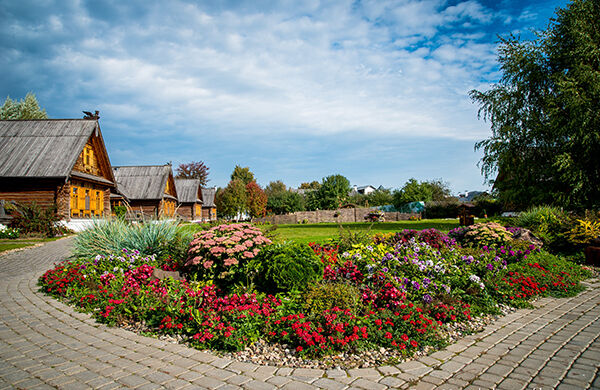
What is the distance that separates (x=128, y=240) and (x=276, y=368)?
6.07 meters

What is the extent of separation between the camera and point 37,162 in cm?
1869

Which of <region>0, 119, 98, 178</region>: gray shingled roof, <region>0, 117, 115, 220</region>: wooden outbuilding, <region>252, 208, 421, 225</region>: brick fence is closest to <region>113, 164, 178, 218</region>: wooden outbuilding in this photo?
<region>0, 117, 115, 220</region>: wooden outbuilding

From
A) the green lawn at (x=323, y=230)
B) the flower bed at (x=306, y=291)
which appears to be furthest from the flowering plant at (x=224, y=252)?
the green lawn at (x=323, y=230)

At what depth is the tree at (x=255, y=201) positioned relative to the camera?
50166 mm

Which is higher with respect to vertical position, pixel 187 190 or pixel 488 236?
pixel 187 190

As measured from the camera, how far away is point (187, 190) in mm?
41531

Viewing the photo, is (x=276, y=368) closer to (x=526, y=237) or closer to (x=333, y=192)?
(x=526, y=237)

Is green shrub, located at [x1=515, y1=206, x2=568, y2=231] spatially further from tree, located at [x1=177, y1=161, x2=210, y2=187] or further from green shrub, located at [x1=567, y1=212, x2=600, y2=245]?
tree, located at [x1=177, y1=161, x2=210, y2=187]

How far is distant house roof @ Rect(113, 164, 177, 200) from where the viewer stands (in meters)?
30.8

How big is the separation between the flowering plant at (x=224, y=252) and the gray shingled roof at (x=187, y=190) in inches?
1426

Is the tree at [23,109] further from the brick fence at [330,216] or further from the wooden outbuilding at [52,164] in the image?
the brick fence at [330,216]

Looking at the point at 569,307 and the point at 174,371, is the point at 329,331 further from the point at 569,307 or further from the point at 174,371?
the point at 569,307

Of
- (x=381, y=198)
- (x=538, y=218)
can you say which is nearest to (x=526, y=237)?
(x=538, y=218)

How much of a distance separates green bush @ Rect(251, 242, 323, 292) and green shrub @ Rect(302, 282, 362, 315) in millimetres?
265
